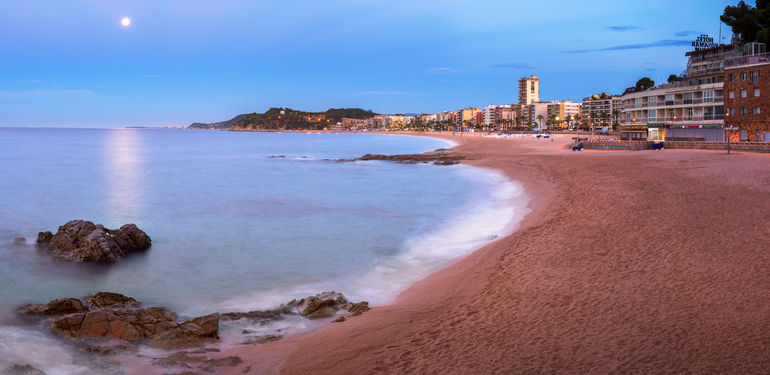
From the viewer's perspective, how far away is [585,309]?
28.0ft

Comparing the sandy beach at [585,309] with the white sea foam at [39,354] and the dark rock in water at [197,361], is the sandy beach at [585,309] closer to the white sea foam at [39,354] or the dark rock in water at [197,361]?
the dark rock in water at [197,361]

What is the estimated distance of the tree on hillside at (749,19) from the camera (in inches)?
2317

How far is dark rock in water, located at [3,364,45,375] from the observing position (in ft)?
27.2

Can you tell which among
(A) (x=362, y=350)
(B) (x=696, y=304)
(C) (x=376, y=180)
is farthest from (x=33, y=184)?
(B) (x=696, y=304)

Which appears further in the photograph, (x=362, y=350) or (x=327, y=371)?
(x=362, y=350)

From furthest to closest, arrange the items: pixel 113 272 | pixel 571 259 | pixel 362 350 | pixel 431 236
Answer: pixel 431 236 → pixel 113 272 → pixel 571 259 → pixel 362 350

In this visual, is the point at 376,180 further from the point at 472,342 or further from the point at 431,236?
the point at 472,342

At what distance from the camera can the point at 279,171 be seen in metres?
52.1

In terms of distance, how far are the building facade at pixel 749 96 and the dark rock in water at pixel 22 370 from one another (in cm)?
5617

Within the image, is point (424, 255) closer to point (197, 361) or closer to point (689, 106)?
point (197, 361)

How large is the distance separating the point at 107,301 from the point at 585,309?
9.89m

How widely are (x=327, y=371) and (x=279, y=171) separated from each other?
46.0m

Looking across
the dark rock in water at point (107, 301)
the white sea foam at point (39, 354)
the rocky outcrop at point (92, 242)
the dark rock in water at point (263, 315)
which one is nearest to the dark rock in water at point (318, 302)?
the dark rock in water at point (263, 315)

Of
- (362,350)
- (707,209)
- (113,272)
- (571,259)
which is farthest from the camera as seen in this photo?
(707,209)
